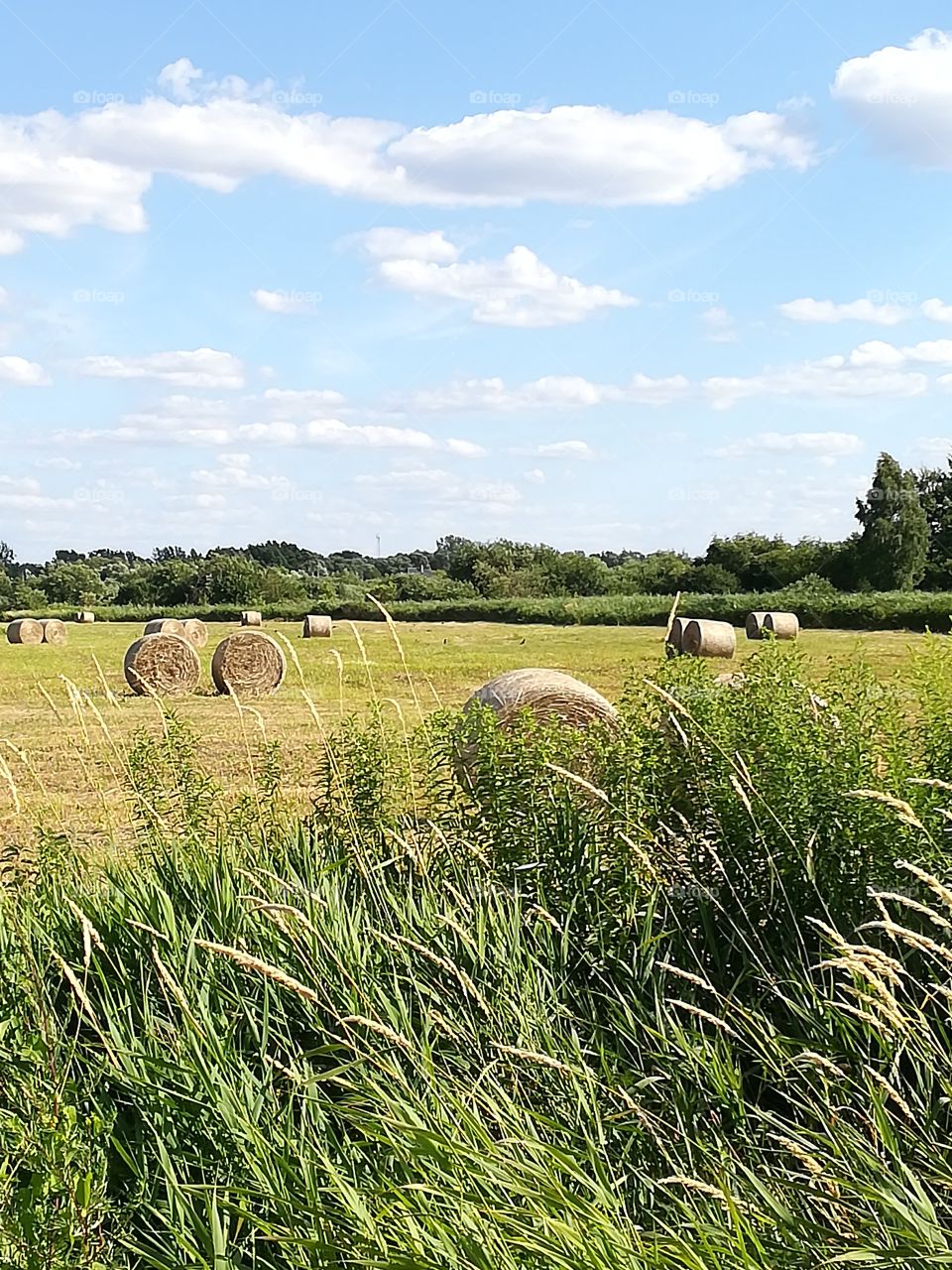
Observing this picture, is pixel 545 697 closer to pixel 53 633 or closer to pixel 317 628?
pixel 317 628

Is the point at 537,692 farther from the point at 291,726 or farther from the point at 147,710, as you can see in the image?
the point at 147,710

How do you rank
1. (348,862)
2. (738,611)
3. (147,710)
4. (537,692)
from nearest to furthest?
(348,862) → (537,692) → (147,710) → (738,611)

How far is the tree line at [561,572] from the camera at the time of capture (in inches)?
1955

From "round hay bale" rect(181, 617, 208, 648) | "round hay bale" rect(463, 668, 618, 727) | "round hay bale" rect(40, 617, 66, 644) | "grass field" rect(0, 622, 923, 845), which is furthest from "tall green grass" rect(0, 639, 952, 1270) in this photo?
Result: "round hay bale" rect(40, 617, 66, 644)

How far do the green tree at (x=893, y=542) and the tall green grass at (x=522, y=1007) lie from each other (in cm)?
4537

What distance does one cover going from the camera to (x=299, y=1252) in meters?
2.78

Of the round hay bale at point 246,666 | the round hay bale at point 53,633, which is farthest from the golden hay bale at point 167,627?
the round hay bale at point 246,666

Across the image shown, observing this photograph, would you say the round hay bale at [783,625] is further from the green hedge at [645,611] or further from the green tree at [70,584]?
the green tree at [70,584]

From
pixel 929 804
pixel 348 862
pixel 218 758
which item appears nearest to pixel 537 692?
pixel 218 758

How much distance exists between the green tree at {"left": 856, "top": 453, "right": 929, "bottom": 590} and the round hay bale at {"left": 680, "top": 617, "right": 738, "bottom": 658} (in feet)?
76.8

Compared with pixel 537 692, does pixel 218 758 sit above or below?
below

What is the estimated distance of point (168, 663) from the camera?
2138 centimetres

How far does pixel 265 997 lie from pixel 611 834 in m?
1.96

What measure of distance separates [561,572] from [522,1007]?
6229cm
